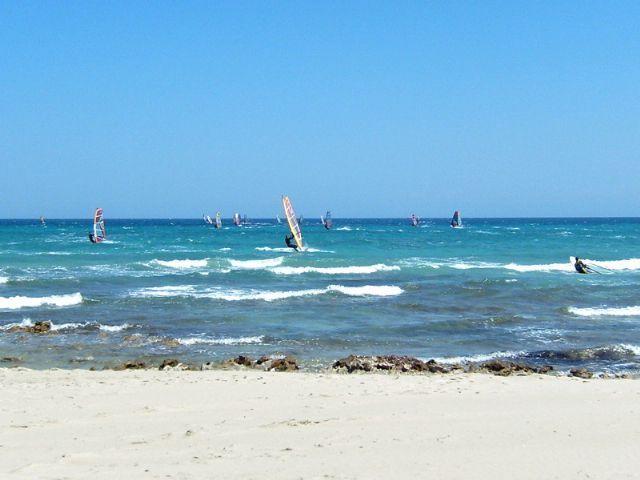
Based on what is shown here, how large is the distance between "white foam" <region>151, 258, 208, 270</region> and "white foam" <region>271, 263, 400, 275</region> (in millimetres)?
4673

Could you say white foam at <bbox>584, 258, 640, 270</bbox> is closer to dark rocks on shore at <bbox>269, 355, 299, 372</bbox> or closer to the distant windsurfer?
the distant windsurfer

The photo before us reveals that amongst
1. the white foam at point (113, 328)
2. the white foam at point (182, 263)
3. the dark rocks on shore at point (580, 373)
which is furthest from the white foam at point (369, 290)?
the white foam at point (182, 263)

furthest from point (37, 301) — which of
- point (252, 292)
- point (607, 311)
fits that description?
point (607, 311)

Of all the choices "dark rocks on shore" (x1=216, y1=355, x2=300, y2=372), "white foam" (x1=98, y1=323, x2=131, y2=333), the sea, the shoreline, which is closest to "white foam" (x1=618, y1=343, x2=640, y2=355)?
the sea

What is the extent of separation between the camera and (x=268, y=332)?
14812mm

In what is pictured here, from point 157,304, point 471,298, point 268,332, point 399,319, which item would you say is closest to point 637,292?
point 471,298

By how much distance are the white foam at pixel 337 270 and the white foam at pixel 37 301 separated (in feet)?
33.0

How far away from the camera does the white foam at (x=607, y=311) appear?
1741cm

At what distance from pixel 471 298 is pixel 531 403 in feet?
41.0

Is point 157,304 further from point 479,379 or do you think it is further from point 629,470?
point 629,470

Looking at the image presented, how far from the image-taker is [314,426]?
7.12 meters

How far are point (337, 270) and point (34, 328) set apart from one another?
54.5 feet

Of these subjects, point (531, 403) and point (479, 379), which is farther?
point (479, 379)

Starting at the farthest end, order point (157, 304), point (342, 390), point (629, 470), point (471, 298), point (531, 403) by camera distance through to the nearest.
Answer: point (471, 298)
point (157, 304)
point (342, 390)
point (531, 403)
point (629, 470)
